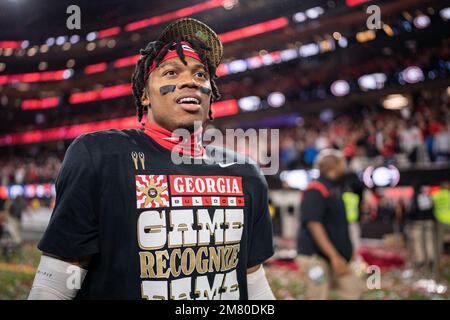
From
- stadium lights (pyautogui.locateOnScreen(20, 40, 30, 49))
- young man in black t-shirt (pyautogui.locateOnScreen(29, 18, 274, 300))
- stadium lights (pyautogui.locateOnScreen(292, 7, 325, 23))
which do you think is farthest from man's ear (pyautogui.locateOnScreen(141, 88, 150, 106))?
stadium lights (pyautogui.locateOnScreen(292, 7, 325, 23))

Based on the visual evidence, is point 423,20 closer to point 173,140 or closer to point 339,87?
point 173,140

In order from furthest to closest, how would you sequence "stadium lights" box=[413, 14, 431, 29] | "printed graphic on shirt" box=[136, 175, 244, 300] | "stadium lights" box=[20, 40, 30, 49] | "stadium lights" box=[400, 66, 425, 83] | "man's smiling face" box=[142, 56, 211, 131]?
"stadium lights" box=[400, 66, 425, 83], "stadium lights" box=[413, 14, 431, 29], "stadium lights" box=[20, 40, 30, 49], "man's smiling face" box=[142, 56, 211, 131], "printed graphic on shirt" box=[136, 175, 244, 300]

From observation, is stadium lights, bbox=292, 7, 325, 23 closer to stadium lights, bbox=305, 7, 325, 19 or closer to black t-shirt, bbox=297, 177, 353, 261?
stadium lights, bbox=305, 7, 325, 19

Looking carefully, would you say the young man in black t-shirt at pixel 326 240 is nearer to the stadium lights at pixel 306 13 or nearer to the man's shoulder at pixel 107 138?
the stadium lights at pixel 306 13

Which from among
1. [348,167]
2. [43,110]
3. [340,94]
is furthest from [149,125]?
[340,94]

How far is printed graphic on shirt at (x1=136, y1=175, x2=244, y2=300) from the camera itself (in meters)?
1.46

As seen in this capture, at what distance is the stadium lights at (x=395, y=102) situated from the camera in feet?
48.1

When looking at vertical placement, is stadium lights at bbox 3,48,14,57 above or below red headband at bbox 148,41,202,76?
above

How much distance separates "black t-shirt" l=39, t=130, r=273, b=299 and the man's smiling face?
0.36 ft

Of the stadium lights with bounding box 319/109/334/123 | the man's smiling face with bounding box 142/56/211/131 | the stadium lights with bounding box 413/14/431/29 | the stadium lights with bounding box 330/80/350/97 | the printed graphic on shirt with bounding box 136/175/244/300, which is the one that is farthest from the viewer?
the stadium lights with bounding box 319/109/334/123

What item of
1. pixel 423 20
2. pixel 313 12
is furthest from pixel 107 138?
pixel 423 20

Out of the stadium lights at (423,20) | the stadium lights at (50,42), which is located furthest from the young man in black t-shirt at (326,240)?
the stadium lights at (423,20)

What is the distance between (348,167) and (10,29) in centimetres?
954
